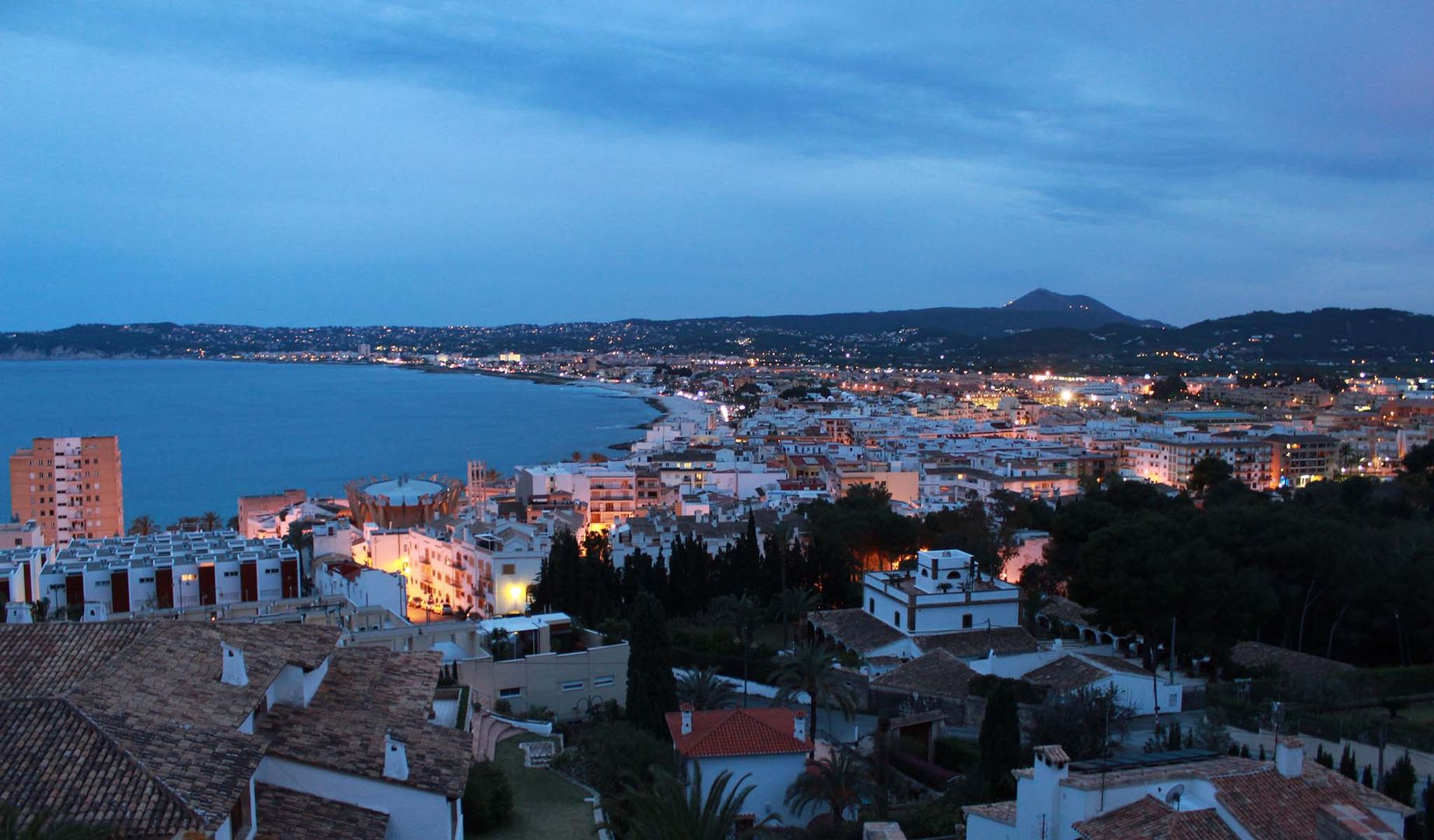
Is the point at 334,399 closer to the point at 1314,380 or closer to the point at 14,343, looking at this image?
the point at 1314,380

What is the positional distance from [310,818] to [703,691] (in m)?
8.07

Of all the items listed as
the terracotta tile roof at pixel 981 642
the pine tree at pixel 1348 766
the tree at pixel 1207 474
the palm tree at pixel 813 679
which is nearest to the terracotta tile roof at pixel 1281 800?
the pine tree at pixel 1348 766

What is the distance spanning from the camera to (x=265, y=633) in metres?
8.29

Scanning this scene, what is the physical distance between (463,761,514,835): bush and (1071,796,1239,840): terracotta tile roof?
4336mm

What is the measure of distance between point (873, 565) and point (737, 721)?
14149 mm

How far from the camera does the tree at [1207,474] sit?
139 feet

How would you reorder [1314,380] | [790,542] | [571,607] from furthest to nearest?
[1314,380], [790,542], [571,607]

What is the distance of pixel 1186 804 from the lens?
23.7 feet

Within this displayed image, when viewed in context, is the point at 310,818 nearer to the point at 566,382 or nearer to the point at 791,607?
the point at 791,607

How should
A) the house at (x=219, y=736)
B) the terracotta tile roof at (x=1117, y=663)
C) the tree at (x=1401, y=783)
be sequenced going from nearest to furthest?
1. the house at (x=219, y=736)
2. the tree at (x=1401, y=783)
3. the terracotta tile roof at (x=1117, y=663)

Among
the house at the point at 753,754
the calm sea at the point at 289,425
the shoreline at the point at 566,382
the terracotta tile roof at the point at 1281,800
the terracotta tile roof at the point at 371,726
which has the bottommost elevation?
the calm sea at the point at 289,425

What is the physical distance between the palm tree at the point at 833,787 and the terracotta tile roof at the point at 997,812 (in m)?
2.80

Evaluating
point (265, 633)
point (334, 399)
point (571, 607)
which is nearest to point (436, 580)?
point (571, 607)

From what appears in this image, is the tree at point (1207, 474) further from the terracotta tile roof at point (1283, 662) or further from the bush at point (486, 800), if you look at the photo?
the bush at point (486, 800)
